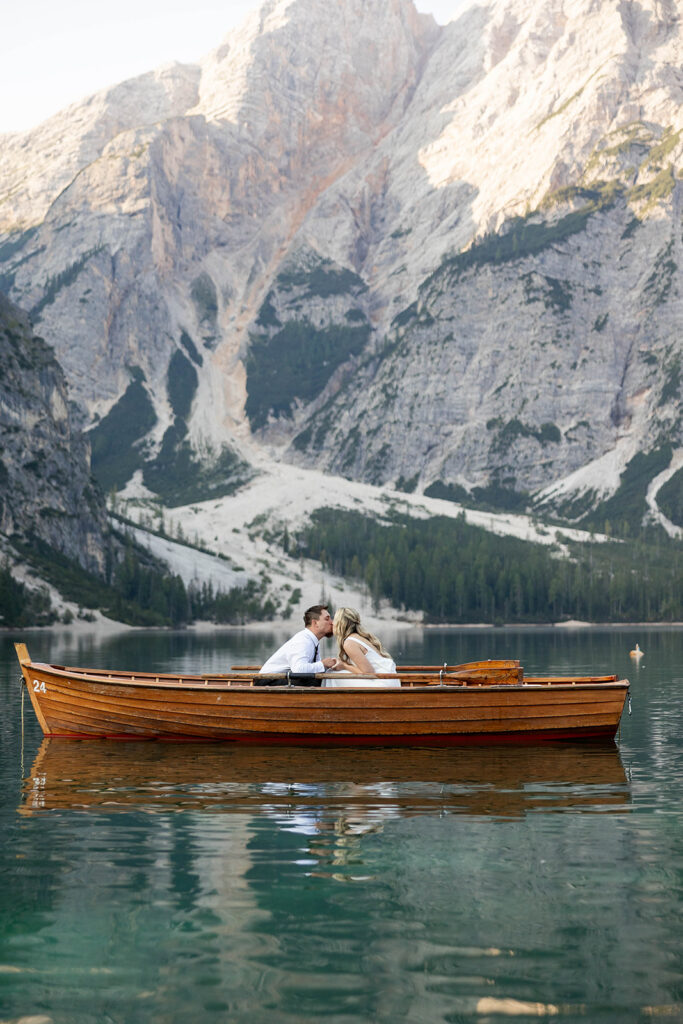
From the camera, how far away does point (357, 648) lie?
3625cm

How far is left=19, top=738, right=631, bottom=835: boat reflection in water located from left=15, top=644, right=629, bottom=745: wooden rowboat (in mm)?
535

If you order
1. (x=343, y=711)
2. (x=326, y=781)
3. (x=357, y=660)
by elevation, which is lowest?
(x=326, y=781)

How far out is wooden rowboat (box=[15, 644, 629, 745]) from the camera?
3656cm

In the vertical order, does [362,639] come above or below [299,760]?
above

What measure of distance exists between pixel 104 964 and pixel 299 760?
19.6m

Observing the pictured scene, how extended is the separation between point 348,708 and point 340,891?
17.3m

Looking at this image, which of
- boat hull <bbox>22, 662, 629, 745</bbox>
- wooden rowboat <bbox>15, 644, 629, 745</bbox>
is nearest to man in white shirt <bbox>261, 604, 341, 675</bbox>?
wooden rowboat <bbox>15, 644, 629, 745</bbox>

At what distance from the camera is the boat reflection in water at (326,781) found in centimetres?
2680

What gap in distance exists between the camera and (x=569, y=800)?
27.8 metres

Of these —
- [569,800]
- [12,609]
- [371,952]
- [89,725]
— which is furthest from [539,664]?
[12,609]

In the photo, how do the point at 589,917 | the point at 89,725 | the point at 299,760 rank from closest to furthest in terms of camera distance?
the point at 589,917 < the point at 299,760 < the point at 89,725

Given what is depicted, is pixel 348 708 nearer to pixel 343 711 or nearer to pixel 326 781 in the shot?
pixel 343 711

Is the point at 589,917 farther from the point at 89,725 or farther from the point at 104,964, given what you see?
the point at 89,725

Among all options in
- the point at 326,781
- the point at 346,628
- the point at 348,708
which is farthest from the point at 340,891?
the point at 348,708
